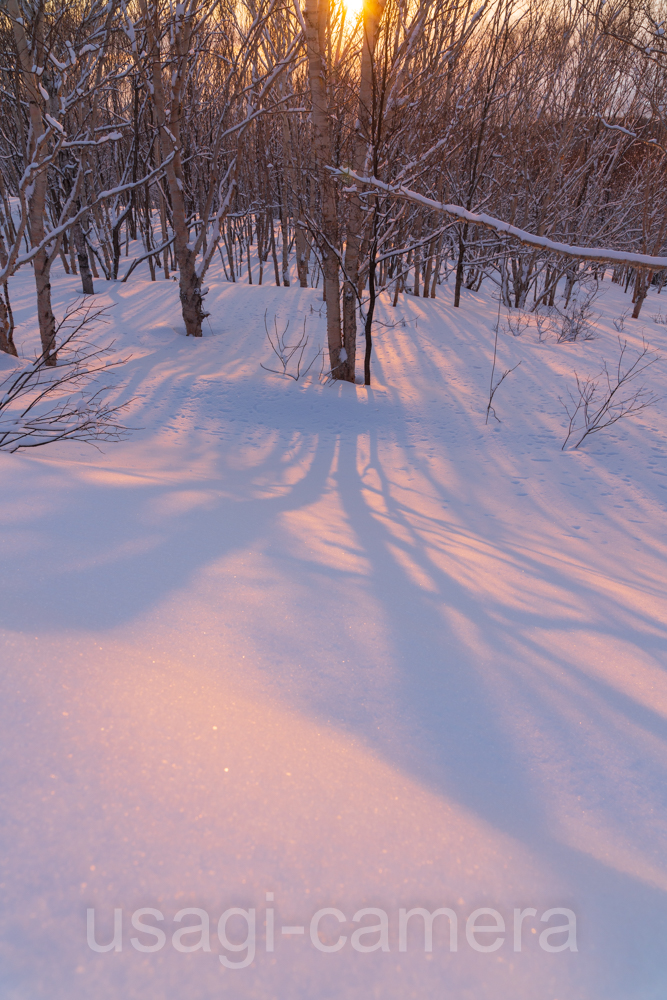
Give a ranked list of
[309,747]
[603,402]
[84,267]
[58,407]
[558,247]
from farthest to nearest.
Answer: [84,267] < [603,402] < [58,407] < [558,247] < [309,747]

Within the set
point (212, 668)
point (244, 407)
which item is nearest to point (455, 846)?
point (212, 668)

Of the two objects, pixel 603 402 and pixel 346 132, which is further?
pixel 346 132

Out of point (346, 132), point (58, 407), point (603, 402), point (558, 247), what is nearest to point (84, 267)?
point (346, 132)

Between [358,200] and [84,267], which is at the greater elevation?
[358,200]

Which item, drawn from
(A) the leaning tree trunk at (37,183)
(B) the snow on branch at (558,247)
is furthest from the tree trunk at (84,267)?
(B) the snow on branch at (558,247)

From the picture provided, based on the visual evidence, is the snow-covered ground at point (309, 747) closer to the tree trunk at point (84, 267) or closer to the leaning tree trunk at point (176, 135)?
the leaning tree trunk at point (176, 135)

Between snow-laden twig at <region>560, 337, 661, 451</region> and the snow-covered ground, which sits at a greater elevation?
the snow-covered ground

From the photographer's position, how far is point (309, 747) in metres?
0.98

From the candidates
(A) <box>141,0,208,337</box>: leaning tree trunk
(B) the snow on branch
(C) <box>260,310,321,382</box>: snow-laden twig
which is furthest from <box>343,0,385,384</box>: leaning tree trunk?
(B) the snow on branch

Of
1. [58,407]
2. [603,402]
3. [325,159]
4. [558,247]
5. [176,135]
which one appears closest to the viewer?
[558,247]

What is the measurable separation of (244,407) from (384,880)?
5.08m

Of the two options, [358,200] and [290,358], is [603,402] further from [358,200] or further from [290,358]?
[290,358]

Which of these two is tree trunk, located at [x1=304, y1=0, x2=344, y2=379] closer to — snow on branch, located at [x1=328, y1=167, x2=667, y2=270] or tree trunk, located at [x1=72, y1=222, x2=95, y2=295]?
snow on branch, located at [x1=328, y1=167, x2=667, y2=270]

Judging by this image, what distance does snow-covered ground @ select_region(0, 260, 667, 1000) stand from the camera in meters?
0.69
